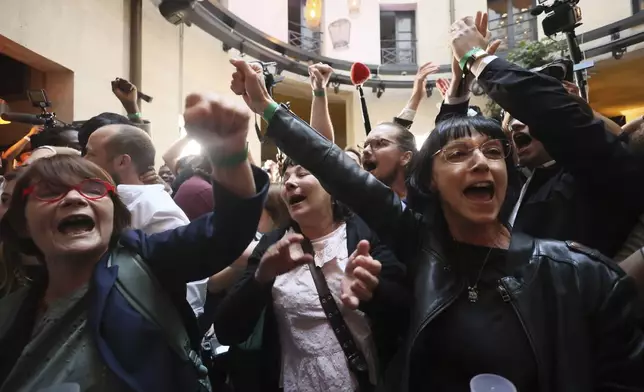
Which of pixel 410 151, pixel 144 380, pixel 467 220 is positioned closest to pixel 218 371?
pixel 144 380

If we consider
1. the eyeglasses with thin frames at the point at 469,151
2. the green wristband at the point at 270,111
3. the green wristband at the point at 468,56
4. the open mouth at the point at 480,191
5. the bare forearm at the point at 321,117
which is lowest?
the open mouth at the point at 480,191

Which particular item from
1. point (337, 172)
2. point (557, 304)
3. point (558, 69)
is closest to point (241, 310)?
point (337, 172)

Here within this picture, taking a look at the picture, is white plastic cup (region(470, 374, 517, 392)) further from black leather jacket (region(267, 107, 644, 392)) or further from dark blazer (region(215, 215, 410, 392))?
dark blazer (region(215, 215, 410, 392))

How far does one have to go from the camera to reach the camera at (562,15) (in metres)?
2.08

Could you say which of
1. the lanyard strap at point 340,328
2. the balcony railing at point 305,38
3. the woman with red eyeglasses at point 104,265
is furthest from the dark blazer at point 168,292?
the balcony railing at point 305,38

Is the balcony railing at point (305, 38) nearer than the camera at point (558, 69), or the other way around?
the camera at point (558, 69)

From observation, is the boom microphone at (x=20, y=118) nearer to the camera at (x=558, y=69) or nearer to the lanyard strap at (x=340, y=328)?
the lanyard strap at (x=340, y=328)

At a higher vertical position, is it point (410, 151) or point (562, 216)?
point (410, 151)

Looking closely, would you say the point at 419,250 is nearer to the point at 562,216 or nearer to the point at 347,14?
the point at 562,216

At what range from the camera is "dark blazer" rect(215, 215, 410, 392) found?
134 cm

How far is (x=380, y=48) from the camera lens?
927 centimetres

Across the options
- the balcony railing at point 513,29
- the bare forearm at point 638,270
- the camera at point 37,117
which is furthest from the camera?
the balcony railing at point 513,29

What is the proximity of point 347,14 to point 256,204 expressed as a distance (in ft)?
27.6

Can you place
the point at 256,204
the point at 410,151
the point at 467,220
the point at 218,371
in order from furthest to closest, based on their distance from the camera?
the point at 410,151, the point at 218,371, the point at 467,220, the point at 256,204
